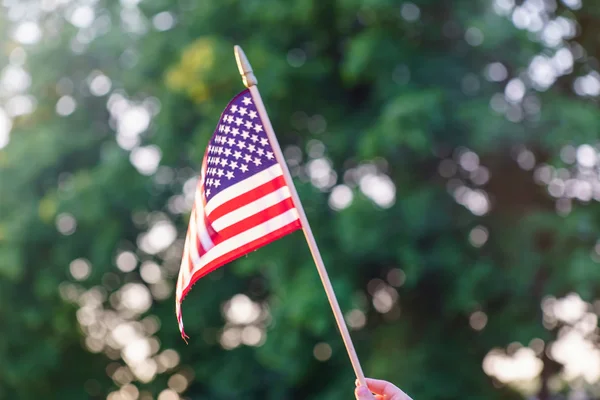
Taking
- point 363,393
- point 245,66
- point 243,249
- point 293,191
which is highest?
point 245,66

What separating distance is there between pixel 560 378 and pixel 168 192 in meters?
6.34

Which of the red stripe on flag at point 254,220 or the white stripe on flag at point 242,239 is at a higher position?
the red stripe on flag at point 254,220

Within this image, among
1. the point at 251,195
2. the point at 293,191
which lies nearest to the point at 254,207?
the point at 251,195

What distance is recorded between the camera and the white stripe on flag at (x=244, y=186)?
11.9 feet

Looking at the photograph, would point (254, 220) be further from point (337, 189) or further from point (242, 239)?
point (337, 189)

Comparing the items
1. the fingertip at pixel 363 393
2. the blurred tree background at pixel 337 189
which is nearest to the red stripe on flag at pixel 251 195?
the fingertip at pixel 363 393

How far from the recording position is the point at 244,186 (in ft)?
12.0

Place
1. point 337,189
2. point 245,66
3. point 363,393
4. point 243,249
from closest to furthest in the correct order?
point 363,393 → point 245,66 → point 243,249 → point 337,189

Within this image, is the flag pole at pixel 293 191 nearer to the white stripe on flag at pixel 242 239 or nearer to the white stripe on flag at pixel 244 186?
the white stripe on flag at pixel 244 186

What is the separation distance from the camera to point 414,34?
36.2ft

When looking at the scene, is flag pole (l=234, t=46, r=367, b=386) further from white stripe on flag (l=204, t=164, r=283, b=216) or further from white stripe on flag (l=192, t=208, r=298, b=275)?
white stripe on flag (l=192, t=208, r=298, b=275)

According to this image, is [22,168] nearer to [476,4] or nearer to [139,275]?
[139,275]

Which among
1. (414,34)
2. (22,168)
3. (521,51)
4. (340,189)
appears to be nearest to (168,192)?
(22,168)

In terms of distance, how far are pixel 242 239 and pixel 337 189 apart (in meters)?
7.99
